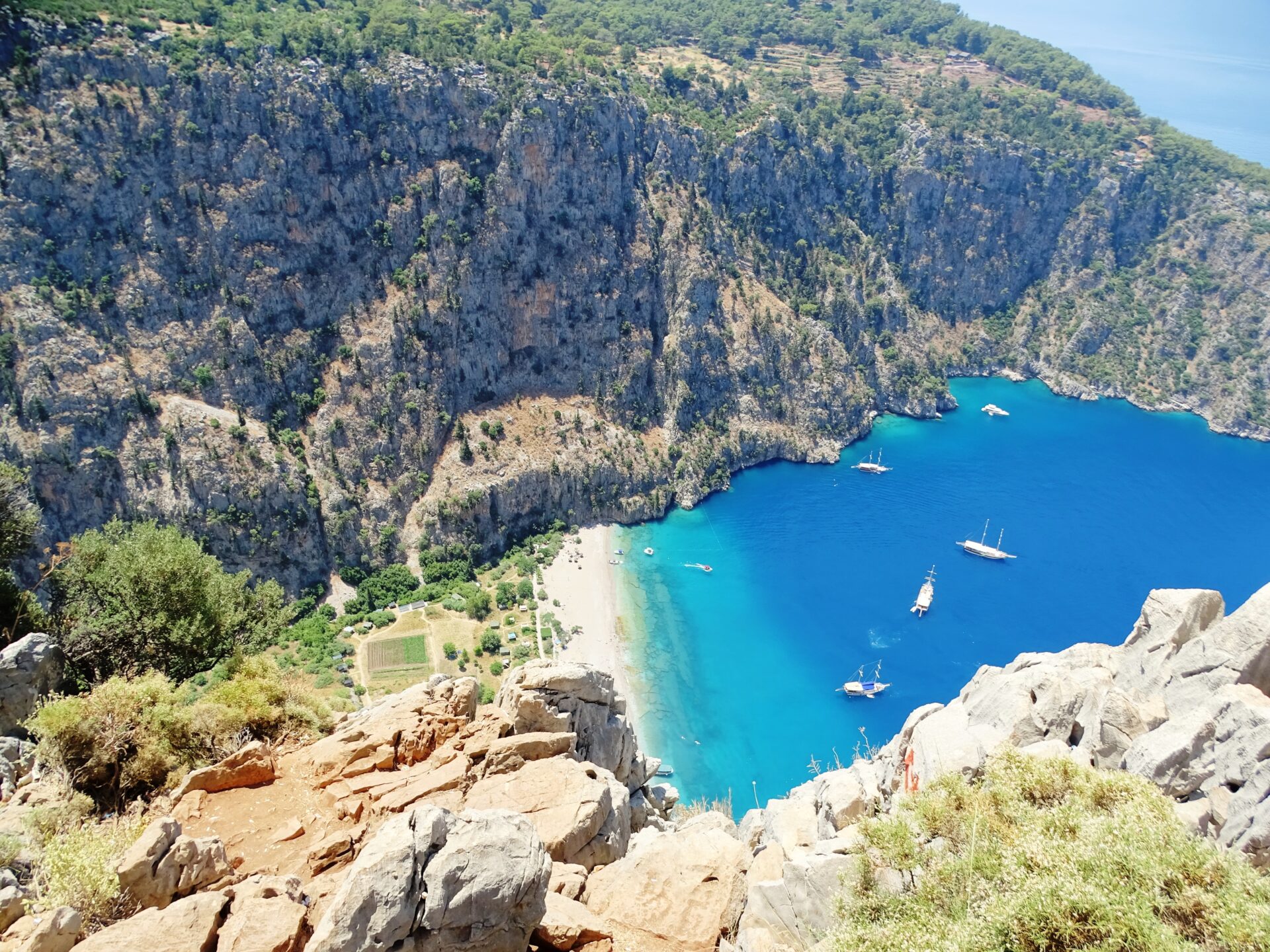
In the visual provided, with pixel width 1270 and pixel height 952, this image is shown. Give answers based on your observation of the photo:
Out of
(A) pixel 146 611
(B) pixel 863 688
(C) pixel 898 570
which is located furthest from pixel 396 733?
(C) pixel 898 570

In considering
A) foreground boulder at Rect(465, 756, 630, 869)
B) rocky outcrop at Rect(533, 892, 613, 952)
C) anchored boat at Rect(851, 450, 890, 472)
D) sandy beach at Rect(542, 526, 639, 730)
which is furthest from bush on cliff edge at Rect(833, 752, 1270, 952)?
anchored boat at Rect(851, 450, 890, 472)

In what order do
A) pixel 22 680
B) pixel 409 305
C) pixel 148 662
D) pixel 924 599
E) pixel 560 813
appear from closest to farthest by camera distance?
pixel 560 813 < pixel 22 680 < pixel 148 662 < pixel 924 599 < pixel 409 305

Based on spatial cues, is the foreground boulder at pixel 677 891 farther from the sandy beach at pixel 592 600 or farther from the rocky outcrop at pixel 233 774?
the sandy beach at pixel 592 600

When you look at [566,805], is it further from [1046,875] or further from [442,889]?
[1046,875]

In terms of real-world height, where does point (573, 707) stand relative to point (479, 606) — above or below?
above

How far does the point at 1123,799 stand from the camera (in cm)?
1881

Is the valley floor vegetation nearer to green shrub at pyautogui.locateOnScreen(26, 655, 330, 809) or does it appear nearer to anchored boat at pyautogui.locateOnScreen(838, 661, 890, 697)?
green shrub at pyautogui.locateOnScreen(26, 655, 330, 809)

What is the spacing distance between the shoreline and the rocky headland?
151 feet

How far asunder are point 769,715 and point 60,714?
62.8 meters

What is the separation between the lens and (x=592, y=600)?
3497 inches

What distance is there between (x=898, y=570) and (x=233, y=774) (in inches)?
3382

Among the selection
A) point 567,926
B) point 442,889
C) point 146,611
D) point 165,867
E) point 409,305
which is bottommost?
point 409,305

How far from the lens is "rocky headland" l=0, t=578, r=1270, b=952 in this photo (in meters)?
15.9

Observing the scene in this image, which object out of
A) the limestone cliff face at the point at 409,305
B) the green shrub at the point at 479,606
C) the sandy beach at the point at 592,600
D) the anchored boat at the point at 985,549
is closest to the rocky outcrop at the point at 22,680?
the sandy beach at the point at 592,600
